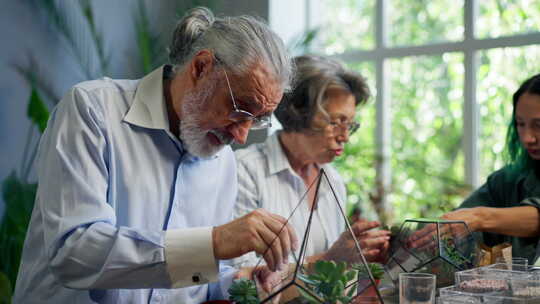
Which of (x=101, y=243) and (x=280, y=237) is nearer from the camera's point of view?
(x=280, y=237)

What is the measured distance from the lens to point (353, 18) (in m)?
4.44

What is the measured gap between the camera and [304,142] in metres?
2.48

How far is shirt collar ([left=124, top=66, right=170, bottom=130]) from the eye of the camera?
65.2 inches

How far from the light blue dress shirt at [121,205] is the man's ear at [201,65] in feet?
0.46

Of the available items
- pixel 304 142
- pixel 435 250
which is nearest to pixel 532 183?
pixel 304 142

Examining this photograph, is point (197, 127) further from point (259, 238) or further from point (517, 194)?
point (517, 194)

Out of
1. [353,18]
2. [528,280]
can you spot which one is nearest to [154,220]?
[528,280]

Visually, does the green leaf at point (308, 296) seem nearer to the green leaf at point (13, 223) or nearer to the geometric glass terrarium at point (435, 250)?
the geometric glass terrarium at point (435, 250)

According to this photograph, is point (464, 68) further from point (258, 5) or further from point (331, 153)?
point (331, 153)

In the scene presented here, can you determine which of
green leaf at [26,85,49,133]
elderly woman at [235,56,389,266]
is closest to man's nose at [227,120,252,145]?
elderly woman at [235,56,389,266]

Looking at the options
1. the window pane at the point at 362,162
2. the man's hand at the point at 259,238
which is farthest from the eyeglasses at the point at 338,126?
the window pane at the point at 362,162

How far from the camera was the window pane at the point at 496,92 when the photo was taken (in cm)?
371

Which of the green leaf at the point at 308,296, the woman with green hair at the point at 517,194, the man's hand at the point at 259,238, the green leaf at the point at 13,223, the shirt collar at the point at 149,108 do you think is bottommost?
the green leaf at the point at 13,223

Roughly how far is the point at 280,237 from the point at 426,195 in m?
3.11
